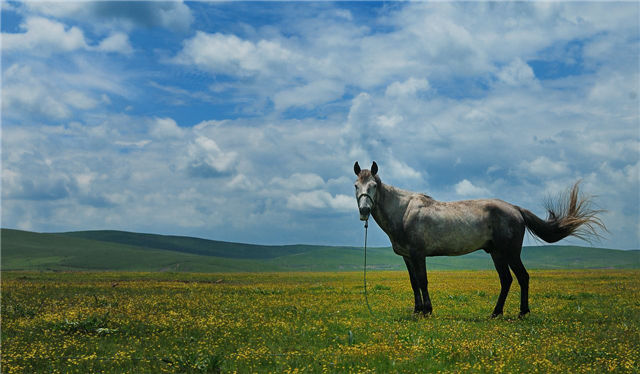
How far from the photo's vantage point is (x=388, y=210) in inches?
675

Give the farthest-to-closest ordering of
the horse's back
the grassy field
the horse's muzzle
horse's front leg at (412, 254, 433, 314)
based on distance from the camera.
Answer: the horse's back < horse's front leg at (412, 254, 433, 314) < the horse's muzzle < the grassy field

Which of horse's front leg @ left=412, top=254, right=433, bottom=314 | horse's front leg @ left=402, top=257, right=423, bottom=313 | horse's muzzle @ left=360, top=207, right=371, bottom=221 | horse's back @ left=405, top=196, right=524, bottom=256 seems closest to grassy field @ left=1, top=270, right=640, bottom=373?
horse's front leg @ left=402, top=257, right=423, bottom=313

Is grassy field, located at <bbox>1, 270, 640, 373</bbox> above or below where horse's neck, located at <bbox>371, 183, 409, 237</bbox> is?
below

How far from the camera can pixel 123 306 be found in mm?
18672

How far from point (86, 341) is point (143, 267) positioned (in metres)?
190

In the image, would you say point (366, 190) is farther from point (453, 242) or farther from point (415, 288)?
point (415, 288)

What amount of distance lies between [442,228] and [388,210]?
78.5 inches

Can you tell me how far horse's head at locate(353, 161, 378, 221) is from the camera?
15.9 metres

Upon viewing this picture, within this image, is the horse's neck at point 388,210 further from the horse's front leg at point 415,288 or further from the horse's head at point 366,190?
the horse's front leg at point 415,288

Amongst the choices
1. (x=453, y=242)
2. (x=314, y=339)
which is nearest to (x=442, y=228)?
(x=453, y=242)

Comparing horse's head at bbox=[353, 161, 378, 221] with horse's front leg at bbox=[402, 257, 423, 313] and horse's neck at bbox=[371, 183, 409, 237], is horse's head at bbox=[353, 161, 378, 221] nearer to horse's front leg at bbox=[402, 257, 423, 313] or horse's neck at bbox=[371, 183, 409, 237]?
horse's neck at bbox=[371, 183, 409, 237]

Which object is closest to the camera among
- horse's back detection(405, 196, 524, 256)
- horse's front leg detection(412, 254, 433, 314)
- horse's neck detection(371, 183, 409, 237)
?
horse's front leg detection(412, 254, 433, 314)

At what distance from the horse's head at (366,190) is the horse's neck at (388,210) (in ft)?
1.59

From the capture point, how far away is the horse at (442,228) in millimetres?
16578
